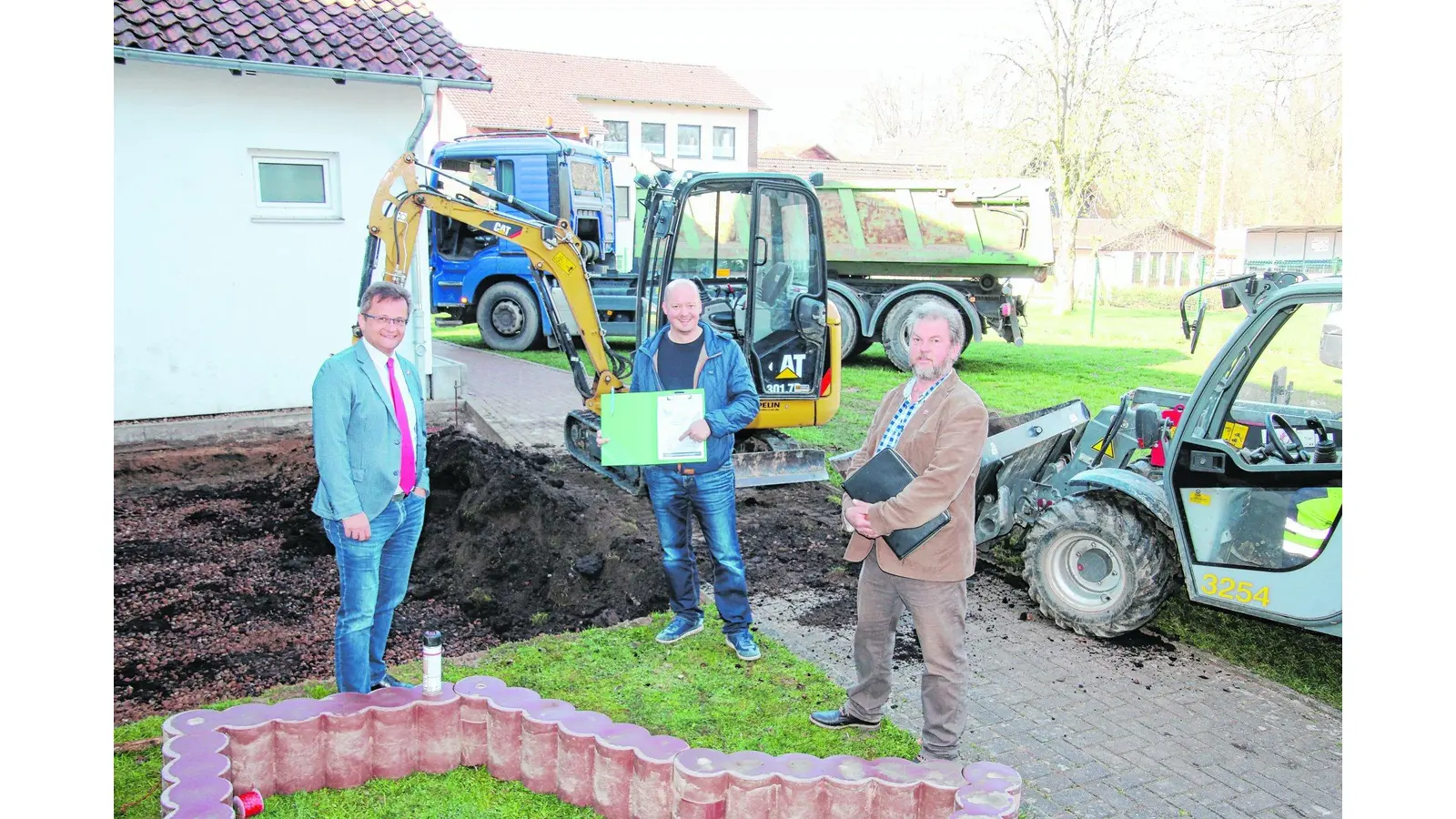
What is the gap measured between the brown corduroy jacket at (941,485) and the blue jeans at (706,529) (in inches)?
48.5

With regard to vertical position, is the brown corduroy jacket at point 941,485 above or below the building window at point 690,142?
below

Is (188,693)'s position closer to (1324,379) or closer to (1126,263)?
(1324,379)

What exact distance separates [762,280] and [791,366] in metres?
0.74

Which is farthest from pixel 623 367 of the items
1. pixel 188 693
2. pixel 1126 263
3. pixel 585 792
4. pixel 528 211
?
pixel 1126 263

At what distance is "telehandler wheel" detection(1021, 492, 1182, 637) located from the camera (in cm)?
499

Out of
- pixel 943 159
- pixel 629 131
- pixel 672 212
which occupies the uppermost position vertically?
pixel 629 131

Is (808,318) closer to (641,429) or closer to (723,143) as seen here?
(641,429)

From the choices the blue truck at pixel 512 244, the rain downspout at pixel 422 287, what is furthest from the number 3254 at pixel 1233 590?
the blue truck at pixel 512 244

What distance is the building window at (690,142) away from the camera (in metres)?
42.0

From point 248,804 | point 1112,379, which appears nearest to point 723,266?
point 248,804

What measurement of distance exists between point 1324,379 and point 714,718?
12.0 ft

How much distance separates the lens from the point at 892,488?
358 centimetres

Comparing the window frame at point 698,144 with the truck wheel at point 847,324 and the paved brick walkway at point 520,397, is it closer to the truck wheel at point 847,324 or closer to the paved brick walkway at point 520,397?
the paved brick walkway at point 520,397

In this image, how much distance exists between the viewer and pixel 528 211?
7.92 meters
